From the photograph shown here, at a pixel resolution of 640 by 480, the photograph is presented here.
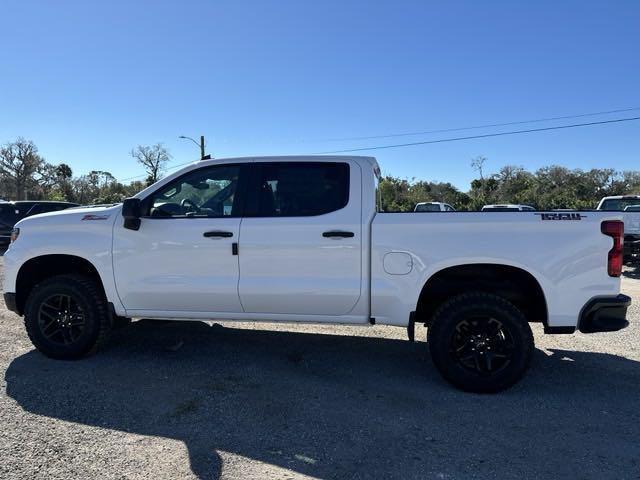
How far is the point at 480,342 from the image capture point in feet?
13.6

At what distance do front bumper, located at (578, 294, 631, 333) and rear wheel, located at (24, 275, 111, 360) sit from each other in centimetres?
429

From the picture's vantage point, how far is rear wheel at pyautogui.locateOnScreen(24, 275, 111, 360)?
4.75 metres

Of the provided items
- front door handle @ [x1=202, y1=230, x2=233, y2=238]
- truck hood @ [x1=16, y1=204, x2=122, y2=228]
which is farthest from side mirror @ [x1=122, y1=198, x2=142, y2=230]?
front door handle @ [x1=202, y1=230, x2=233, y2=238]

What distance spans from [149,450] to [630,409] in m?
3.63

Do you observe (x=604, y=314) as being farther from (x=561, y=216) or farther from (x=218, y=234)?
(x=218, y=234)

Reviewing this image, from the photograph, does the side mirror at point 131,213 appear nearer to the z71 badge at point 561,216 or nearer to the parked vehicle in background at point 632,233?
the z71 badge at point 561,216

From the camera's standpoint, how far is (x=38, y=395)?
13.2 feet

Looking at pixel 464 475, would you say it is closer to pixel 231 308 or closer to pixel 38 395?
pixel 231 308

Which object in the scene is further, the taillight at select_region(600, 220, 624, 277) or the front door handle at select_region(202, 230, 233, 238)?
the front door handle at select_region(202, 230, 233, 238)

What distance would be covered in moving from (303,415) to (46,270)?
3200mm

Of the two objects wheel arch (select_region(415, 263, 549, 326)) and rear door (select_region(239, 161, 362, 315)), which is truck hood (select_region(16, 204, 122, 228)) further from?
wheel arch (select_region(415, 263, 549, 326))

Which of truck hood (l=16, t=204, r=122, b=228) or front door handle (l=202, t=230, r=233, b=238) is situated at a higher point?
truck hood (l=16, t=204, r=122, b=228)

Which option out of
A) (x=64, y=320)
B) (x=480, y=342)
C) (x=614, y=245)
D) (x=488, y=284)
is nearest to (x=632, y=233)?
(x=614, y=245)

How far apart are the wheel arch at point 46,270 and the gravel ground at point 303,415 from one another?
647 millimetres
